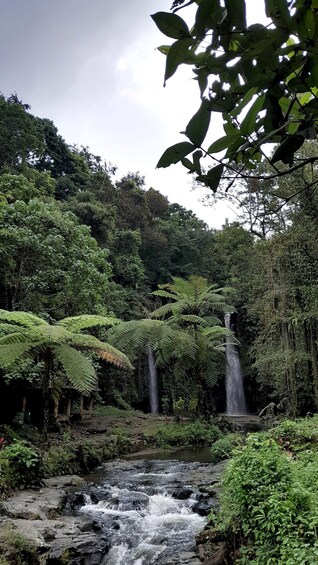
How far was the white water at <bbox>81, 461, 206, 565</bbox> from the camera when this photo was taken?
13.4ft

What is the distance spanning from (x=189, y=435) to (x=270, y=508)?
779 cm

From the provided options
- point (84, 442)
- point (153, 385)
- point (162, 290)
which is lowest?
point (84, 442)

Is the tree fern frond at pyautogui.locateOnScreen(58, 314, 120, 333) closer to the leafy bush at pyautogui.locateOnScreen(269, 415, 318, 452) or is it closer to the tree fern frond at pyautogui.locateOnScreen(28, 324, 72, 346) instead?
the tree fern frond at pyautogui.locateOnScreen(28, 324, 72, 346)

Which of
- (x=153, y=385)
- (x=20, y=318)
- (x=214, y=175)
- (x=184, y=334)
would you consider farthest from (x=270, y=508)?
(x=153, y=385)

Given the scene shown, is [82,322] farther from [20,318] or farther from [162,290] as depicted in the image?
[162,290]

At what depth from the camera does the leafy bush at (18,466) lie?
5.38 meters

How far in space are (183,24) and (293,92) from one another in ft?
0.77

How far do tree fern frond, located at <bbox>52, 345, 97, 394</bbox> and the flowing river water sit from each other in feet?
4.83

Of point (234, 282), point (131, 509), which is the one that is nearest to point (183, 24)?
point (131, 509)

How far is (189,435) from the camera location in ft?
33.3

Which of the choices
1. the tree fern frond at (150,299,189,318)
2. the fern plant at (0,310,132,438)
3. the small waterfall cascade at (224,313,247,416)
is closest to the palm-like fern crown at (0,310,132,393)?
the fern plant at (0,310,132,438)

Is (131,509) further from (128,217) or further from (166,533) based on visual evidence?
(128,217)

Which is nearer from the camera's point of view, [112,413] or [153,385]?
[112,413]

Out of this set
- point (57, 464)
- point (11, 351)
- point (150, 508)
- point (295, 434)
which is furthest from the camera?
point (57, 464)
